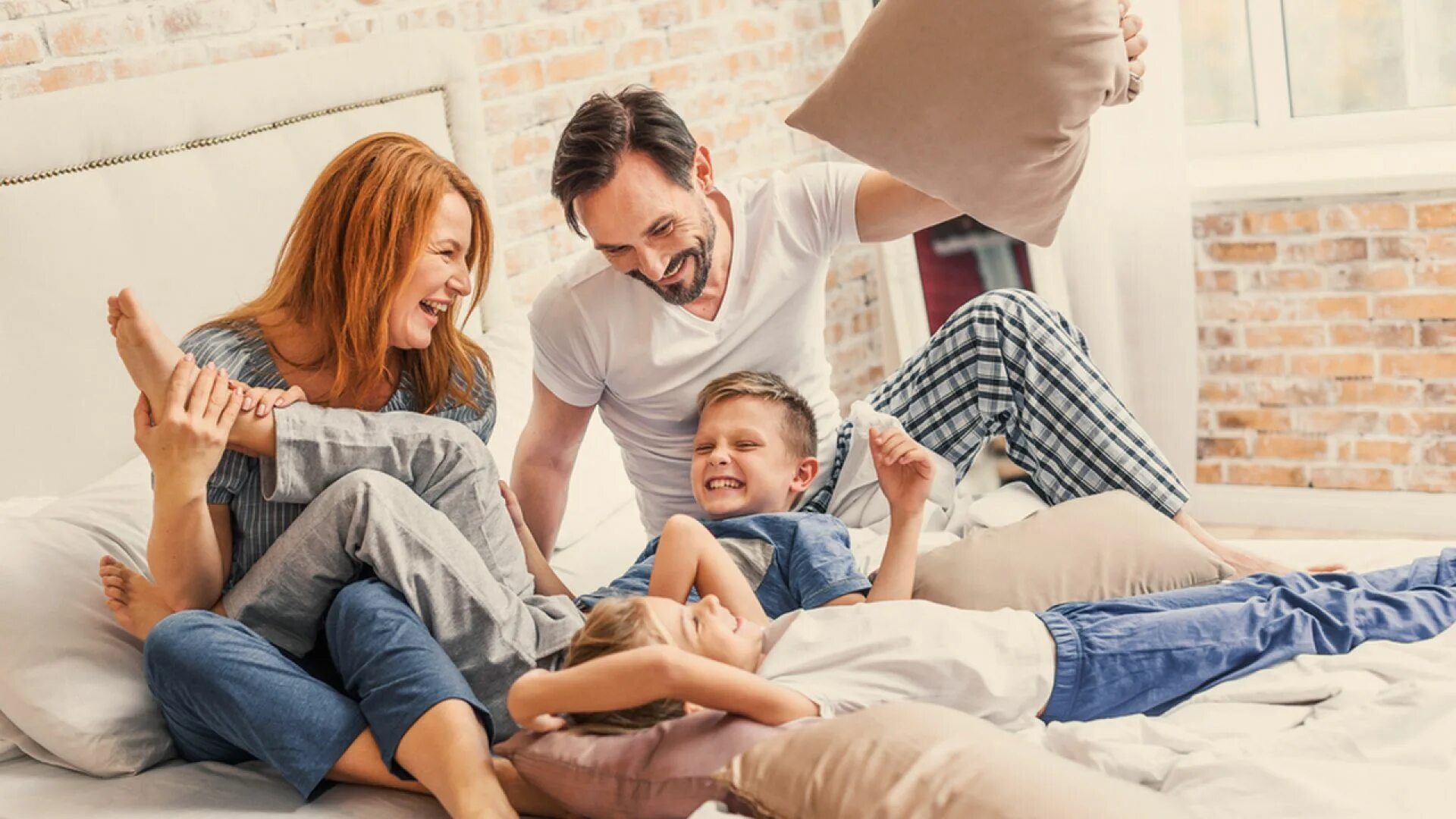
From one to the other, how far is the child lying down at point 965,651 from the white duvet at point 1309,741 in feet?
0.14

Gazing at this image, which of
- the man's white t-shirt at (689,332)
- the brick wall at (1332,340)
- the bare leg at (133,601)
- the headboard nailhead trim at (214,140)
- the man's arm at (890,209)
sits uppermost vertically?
the headboard nailhead trim at (214,140)

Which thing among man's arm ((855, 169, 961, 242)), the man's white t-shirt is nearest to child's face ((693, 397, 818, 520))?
the man's white t-shirt

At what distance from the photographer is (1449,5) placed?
3.07 metres

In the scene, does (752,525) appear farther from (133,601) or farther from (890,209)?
(133,601)

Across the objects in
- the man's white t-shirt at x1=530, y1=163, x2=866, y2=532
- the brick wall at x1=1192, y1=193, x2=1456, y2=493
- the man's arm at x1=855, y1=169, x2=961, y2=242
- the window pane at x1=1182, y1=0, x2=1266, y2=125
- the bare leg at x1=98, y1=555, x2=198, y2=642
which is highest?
the window pane at x1=1182, y1=0, x2=1266, y2=125

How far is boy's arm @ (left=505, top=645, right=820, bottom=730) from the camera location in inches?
51.8

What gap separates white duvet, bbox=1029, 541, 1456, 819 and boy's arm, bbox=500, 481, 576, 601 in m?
0.73

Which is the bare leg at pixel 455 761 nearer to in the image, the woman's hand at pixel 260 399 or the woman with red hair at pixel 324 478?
the woman with red hair at pixel 324 478

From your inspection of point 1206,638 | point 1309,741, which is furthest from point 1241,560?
point 1309,741

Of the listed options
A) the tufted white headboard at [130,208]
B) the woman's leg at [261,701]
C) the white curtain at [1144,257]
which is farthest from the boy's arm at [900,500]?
the white curtain at [1144,257]

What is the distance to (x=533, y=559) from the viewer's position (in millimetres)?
1922

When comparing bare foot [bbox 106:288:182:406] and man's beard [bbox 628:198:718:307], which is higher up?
bare foot [bbox 106:288:182:406]

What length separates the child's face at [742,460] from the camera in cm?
199

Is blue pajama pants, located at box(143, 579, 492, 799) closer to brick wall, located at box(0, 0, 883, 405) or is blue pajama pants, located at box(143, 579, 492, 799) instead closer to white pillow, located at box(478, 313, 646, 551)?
white pillow, located at box(478, 313, 646, 551)
